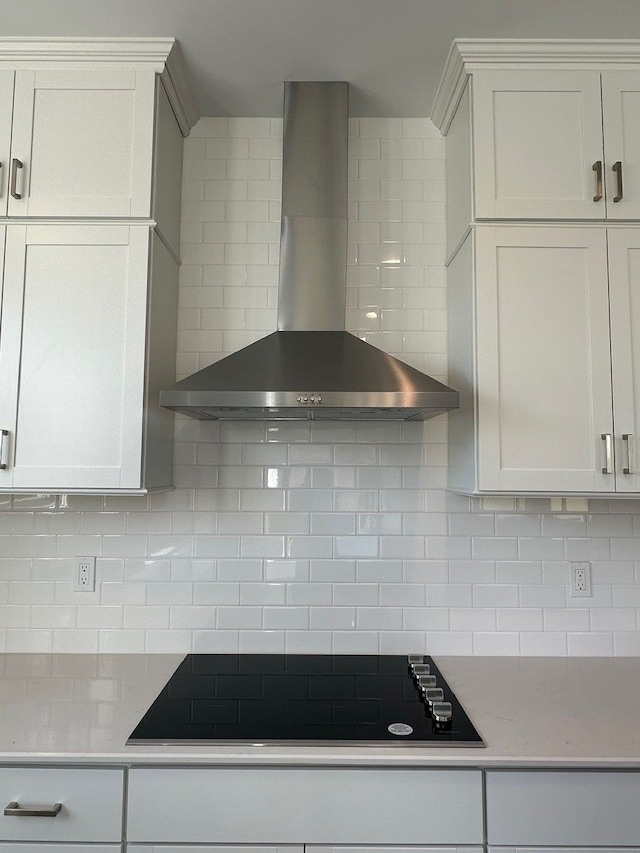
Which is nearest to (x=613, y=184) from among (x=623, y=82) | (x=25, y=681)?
(x=623, y=82)

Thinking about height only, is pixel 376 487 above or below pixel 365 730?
above

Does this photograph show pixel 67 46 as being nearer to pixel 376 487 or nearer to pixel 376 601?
pixel 376 487

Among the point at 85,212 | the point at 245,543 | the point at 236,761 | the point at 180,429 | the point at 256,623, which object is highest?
the point at 85,212

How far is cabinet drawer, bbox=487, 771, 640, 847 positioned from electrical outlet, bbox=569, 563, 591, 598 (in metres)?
0.74

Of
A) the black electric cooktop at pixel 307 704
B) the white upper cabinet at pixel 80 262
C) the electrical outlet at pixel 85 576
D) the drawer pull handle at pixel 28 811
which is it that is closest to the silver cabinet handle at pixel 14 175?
the white upper cabinet at pixel 80 262

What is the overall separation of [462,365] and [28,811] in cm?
167

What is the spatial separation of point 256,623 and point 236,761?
2.33 feet

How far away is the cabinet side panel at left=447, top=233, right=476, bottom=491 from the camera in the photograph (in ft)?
6.05

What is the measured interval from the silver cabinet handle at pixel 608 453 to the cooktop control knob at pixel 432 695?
2.60ft

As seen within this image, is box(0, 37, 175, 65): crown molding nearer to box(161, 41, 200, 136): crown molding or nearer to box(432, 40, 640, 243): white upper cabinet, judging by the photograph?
box(161, 41, 200, 136): crown molding

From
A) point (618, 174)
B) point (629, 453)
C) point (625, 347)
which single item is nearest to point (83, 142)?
point (618, 174)

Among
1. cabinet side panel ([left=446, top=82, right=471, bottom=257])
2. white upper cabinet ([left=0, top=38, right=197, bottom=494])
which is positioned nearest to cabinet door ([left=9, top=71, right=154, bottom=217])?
white upper cabinet ([left=0, top=38, right=197, bottom=494])

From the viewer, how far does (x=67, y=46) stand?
1853mm

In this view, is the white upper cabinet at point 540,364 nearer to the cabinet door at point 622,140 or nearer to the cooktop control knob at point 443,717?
the cabinet door at point 622,140
